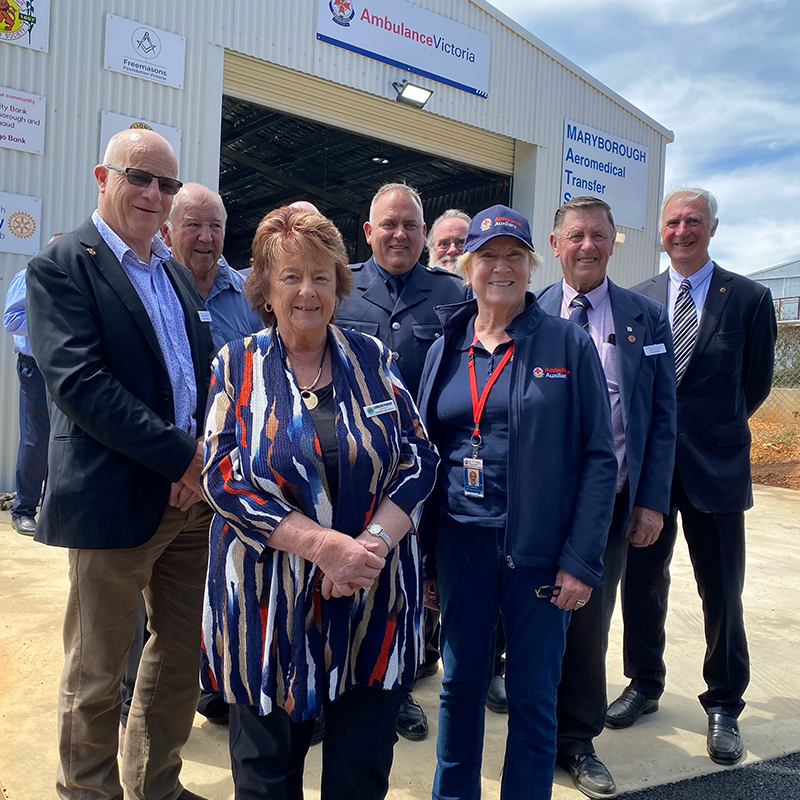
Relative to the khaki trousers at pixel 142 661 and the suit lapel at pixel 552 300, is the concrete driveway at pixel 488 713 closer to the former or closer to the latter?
the khaki trousers at pixel 142 661

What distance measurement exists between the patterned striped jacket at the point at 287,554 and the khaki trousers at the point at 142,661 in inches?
16.1

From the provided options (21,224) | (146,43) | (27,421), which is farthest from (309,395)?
(146,43)

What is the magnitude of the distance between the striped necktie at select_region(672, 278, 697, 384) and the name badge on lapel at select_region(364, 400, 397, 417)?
5.66 feet

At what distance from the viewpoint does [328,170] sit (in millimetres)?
15297

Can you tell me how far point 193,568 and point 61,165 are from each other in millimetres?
6194

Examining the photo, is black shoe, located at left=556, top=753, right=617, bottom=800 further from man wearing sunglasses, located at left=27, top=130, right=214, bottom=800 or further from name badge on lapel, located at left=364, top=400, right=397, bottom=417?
name badge on lapel, located at left=364, top=400, right=397, bottom=417

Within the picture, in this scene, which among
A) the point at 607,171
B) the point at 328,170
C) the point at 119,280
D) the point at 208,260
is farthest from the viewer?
the point at 328,170

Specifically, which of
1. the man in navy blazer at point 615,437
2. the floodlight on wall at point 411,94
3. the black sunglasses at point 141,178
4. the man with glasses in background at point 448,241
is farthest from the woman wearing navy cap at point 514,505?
the floodlight on wall at point 411,94

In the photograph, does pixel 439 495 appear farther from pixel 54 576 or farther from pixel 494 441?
pixel 54 576

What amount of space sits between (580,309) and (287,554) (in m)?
1.70

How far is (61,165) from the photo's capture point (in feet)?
23.6

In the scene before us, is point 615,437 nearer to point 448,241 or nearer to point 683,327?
point 683,327

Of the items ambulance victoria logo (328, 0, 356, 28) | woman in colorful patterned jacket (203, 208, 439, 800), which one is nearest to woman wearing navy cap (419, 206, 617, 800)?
woman in colorful patterned jacket (203, 208, 439, 800)

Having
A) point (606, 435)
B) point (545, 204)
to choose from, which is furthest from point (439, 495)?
point (545, 204)
